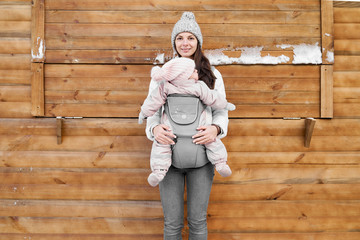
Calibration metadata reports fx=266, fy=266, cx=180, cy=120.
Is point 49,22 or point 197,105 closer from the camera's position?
point 197,105

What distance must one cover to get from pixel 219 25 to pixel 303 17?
867 mm

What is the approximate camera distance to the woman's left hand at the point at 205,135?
1.77m

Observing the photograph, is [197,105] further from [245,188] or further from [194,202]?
[245,188]

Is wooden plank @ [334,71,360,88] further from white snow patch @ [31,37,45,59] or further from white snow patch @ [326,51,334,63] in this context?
white snow patch @ [31,37,45,59]

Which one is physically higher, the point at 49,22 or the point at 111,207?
the point at 49,22

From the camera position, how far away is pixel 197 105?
5.92 feet

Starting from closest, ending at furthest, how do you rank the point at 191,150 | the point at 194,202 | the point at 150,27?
the point at 191,150 < the point at 194,202 < the point at 150,27

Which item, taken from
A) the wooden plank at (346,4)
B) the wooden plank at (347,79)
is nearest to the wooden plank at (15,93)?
the wooden plank at (347,79)

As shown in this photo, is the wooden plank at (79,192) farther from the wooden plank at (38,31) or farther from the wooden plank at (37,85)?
the wooden plank at (38,31)

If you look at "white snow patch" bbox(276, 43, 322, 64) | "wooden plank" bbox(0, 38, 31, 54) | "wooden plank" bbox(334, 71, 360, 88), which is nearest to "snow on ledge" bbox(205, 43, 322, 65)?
"white snow patch" bbox(276, 43, 322, 64)

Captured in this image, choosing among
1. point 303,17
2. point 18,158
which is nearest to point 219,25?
point 303,17

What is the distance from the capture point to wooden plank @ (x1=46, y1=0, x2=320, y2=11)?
269 centimetres

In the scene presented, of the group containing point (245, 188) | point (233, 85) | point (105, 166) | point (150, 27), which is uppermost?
point (150, 27)

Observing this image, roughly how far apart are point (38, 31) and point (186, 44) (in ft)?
5.50
